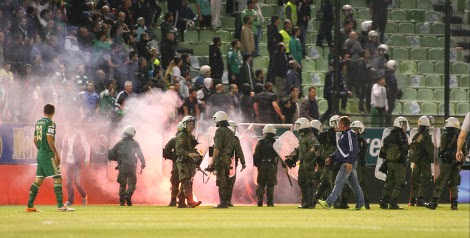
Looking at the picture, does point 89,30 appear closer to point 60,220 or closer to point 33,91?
point 33,91

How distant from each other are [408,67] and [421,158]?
8.52 metres

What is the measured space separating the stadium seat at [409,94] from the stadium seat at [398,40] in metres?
1.46

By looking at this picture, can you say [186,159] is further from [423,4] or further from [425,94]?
[423,4]

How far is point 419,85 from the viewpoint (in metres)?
37.5

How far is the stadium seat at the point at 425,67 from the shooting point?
37.8 metres

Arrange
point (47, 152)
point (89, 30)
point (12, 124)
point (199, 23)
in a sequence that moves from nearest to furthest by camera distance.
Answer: point (47, 152) → point (12, 124) → point (89, 30) → point (199, 23)

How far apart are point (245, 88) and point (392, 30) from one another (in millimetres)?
5374

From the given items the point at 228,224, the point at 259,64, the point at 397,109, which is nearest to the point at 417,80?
the point at 397,109

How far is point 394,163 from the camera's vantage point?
28.4m

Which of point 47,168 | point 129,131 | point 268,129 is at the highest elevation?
point 268,129

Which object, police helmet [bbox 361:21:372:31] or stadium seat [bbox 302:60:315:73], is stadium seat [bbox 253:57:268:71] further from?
police helmet [bbox 361:21:372:31]

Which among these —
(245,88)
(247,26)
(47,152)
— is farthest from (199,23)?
(47,152)

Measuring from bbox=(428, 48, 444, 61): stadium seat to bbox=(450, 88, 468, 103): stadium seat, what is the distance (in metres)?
1.09

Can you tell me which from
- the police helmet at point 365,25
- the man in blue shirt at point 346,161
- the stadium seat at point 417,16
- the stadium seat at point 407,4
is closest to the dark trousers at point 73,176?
the man in blue shirt at point 346,161
